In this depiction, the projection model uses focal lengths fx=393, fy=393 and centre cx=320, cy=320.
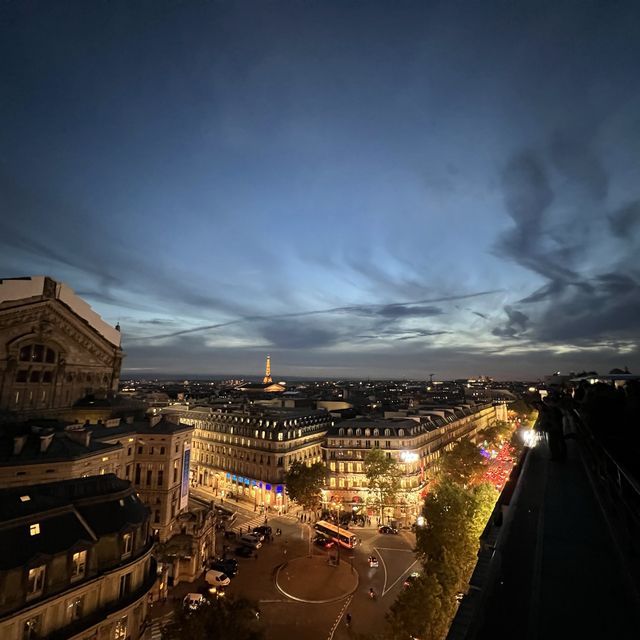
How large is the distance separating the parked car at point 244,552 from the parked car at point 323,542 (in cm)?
1053

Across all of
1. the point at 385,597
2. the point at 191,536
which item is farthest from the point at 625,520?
Answer: the point at 191,536

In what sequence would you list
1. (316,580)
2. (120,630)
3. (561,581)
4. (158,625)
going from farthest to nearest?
(316,580) < (158,625) < (120,630) < (561,581)

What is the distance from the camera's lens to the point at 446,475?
260 feet

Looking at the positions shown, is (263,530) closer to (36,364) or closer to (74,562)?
(74,562)

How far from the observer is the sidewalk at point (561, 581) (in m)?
8.17

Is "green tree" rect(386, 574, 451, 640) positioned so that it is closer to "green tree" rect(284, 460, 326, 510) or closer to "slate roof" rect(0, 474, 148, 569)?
"slate roof" rect(0, 474, 148, 569)

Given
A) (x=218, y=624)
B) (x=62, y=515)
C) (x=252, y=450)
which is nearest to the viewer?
(x=218, y=624)

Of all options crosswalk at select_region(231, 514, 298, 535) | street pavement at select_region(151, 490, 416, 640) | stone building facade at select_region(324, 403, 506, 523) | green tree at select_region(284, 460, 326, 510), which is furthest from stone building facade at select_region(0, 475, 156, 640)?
stone building facade at select_region(324, 403, 506, 523)

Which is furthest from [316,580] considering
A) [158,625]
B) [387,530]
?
[387,530]

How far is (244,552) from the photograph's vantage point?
56.0 metres

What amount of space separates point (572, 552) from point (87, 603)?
36.2m

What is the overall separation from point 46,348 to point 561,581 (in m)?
78.2

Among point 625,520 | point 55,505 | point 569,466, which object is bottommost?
point 55,505

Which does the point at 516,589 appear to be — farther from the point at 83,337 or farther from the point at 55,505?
the point at 83,337
